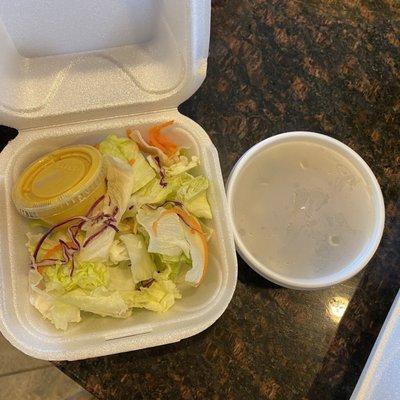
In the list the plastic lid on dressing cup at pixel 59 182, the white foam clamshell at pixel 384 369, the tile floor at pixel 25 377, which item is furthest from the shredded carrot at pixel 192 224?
the tile floor at pixel 25 377

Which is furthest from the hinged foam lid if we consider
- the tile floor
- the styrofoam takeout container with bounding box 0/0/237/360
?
the tile floor

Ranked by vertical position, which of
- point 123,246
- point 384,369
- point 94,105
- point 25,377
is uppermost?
point 94,105

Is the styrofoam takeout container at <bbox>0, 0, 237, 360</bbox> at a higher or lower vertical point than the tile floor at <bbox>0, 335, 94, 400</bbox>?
higher

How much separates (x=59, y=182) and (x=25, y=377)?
44 cm

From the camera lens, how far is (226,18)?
3.32ft

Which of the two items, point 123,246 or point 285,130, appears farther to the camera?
point 285,130

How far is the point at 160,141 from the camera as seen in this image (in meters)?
0.84

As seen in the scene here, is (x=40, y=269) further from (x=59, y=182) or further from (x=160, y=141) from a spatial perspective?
(x=160, y=141)

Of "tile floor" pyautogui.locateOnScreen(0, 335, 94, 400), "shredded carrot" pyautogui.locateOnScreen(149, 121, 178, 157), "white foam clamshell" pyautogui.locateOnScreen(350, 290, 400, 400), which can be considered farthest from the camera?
"tile floor" pyautogui.locateOnScreen(0, 335, 94, 400)

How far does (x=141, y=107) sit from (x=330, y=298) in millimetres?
478

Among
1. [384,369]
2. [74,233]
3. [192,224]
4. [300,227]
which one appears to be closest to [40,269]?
[74,233]

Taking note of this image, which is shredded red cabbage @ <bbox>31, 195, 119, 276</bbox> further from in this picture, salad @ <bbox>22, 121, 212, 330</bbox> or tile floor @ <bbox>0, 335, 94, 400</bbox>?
tile floor @ <bbox>0, 335, 94, 400</bbox>

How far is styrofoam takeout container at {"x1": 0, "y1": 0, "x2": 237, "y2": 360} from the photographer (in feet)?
2.41

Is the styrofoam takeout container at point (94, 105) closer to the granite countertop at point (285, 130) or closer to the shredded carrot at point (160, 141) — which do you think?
the shredded carrot at point (160, 141)
